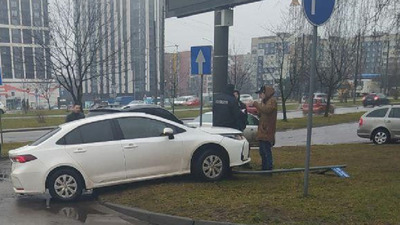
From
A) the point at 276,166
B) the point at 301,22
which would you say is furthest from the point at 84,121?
the point at 301,22

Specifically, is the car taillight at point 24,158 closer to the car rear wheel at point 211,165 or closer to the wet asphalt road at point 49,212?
the wet asphalt road at point 49,212

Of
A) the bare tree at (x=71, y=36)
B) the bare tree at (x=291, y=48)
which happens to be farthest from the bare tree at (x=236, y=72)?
the bare tree at (x=71, y=36)

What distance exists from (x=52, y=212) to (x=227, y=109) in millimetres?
3916

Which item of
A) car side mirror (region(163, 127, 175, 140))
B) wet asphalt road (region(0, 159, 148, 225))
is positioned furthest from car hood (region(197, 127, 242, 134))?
wet asphalt road (region(0, 159, 148, 225))

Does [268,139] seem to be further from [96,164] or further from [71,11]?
[71,11]

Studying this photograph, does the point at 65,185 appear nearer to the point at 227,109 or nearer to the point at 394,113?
the point at 227,109

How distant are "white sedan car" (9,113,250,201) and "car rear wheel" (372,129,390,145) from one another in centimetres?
900

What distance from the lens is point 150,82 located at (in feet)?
249

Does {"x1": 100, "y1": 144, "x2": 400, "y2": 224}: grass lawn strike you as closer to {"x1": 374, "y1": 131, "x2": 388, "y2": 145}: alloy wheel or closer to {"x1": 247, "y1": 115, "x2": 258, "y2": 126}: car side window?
{"x1": 247, "y1": 115, "x2": 258, "y2": 126}: car side window

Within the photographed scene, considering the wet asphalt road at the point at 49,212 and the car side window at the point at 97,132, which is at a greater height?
the car side window at the point at 97,132

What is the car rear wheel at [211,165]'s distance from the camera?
719 cm

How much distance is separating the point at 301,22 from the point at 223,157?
20.1 metres

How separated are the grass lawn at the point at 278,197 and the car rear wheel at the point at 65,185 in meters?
0.52

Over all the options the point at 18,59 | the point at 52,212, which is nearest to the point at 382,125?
the point at 52,212
